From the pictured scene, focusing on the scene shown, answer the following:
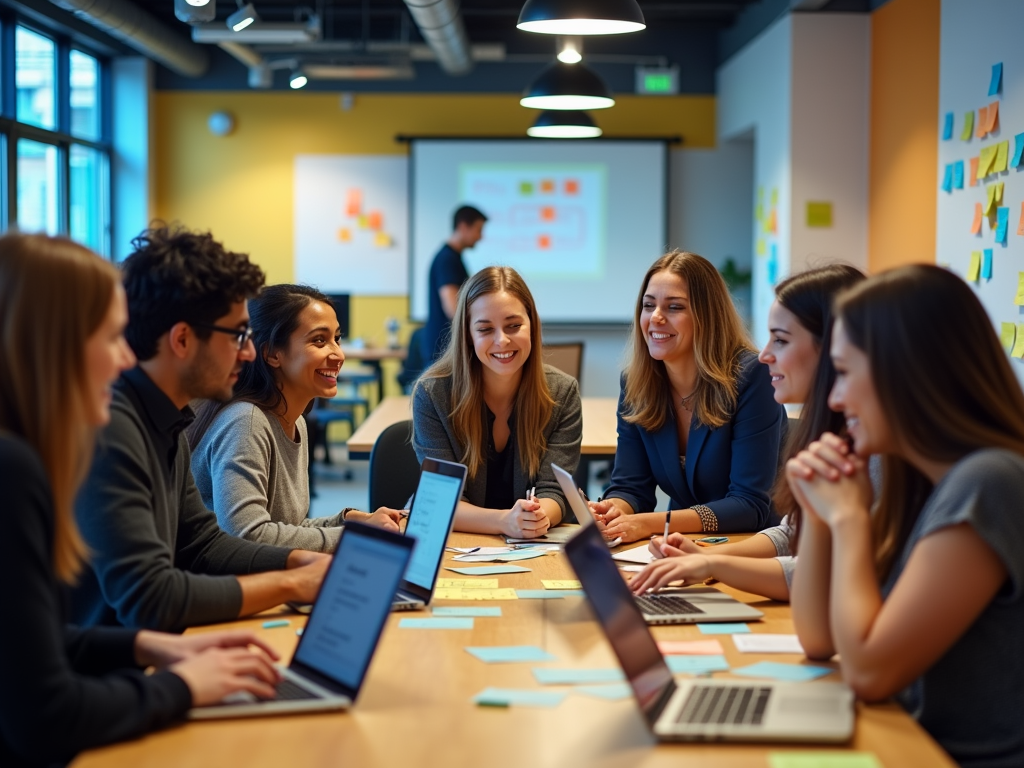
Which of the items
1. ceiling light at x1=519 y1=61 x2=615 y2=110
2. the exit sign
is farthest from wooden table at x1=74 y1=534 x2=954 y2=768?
the exit sign

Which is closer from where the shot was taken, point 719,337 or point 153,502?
point 153,502

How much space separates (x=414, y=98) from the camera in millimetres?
9102

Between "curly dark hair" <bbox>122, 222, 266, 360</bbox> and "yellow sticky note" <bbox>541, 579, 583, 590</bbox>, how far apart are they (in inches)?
32.7

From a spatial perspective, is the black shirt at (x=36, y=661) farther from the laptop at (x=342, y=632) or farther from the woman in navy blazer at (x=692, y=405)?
the woman in navy blazer at (x=692, y=405)

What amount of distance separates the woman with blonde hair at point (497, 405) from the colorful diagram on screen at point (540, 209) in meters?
5.95

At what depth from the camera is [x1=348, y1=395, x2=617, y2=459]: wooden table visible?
155 inches

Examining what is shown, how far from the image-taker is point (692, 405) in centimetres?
304

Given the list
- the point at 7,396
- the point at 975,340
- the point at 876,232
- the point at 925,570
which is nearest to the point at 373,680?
the point at 7,396

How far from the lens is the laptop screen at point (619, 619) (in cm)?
147

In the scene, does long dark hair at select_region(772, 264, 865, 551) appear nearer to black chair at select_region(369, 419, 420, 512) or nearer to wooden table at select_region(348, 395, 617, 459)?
black chair at select_region(369, 419, 420, 512)

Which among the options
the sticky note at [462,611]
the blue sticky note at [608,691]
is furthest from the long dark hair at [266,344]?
the blue sticky note at [608,691]

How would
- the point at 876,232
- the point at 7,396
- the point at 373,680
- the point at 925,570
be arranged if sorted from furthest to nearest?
the point at 876,232 < the point at 373,680 < the point at 925,570 < the point at 7,396

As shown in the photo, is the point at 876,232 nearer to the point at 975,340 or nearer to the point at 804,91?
the point at 804,91

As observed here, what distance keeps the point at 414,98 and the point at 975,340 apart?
8.02 meters
